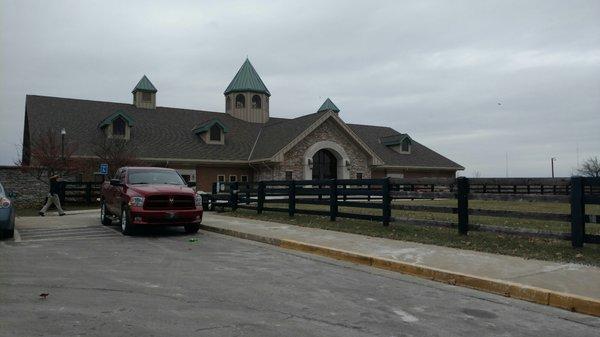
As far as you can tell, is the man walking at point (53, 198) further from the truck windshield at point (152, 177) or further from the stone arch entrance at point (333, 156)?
the stone arch entrance at point (333, 156)

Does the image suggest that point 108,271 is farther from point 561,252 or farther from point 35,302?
point 561,252

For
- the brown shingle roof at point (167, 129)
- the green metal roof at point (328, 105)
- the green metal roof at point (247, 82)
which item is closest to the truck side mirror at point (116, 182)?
the brown shingle roof at point (167, 129)

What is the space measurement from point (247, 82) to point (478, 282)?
37670 millimetres

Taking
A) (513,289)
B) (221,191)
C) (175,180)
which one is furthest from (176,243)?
(221,191)

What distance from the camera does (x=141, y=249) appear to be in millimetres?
10711

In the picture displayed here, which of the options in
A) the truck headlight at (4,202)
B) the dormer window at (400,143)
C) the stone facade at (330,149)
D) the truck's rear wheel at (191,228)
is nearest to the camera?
the truck headlight at (4,202)

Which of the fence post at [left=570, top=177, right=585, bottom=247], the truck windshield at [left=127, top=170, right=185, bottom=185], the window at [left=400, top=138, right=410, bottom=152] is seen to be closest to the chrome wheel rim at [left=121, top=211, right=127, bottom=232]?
the truck windshield at [left=127, top=170, right=185, bottom=185]

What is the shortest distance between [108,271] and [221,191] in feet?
43.8

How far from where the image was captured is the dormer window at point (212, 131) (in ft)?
115

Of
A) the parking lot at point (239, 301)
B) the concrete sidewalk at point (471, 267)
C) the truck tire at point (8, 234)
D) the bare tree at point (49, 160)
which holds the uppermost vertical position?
the bare tree at point (49, 160)

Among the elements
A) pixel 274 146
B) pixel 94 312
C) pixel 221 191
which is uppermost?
pixel 274 146

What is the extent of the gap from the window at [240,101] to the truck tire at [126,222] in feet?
95.3

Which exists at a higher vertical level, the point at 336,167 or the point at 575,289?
the point at 336,167

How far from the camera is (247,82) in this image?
43.1 metres
